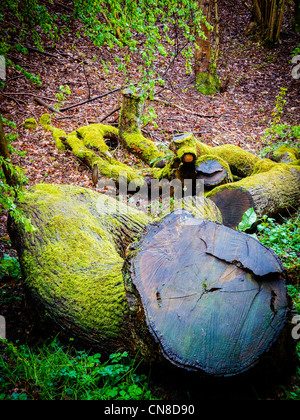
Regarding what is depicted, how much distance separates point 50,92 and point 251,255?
9288mm

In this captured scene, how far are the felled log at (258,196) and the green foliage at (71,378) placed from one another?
10.0 ft

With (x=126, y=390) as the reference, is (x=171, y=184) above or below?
above

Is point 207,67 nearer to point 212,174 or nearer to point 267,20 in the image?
point 267,20

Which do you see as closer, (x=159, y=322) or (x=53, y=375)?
(x=159, y=322)

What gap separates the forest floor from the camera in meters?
6.94

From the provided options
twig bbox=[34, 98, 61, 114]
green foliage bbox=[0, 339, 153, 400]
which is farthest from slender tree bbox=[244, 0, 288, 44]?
green foliage bbox=[0, 339, 153, 400]

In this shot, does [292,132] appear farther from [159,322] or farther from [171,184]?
[159,322]

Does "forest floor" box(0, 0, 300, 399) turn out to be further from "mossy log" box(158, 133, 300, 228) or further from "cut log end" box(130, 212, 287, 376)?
"cut log end" box(130, 212, 287, 376)

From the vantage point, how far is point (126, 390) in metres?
2.01

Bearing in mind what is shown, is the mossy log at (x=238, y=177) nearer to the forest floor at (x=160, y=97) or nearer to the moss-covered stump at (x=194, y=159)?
the moss-covered stump at (x=194, y=159)

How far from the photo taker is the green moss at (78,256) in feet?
7.59

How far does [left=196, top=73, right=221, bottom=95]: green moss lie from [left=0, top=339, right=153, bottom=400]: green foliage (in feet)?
36.9

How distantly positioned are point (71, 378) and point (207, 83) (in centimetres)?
1180

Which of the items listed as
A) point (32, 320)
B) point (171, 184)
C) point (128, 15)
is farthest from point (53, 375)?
point (128, 15)
